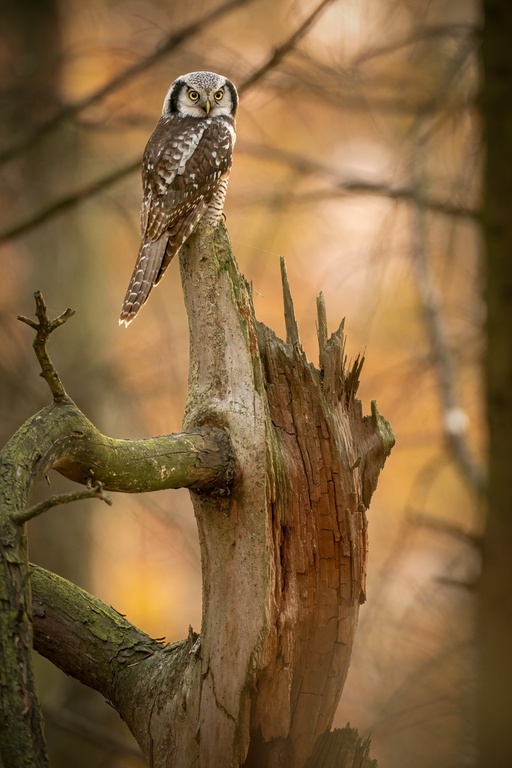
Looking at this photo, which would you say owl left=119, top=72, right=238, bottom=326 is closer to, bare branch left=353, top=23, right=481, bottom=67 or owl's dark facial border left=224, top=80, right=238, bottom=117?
owl's dark facial border left=224, top=80, right=238, bottom=117

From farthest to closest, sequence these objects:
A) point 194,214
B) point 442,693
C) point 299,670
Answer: point 442,693, point 194,214, point 299,670

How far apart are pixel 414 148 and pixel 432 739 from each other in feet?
10.0

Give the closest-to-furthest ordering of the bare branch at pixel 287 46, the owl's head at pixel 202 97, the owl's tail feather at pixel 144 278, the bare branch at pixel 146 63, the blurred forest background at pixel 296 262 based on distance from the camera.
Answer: the owl's tail feather at pixel 144 278
the bare branch at pixel 287 46
the owl's head at pixel 202 97
the bare branch at pixel 146 63
the blurred forest background at pixel 296 262

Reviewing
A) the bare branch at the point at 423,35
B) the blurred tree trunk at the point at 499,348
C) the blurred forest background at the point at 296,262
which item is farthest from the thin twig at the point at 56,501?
the bare branch at the point at 423,35

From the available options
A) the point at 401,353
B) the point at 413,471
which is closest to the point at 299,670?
the point at 401,353

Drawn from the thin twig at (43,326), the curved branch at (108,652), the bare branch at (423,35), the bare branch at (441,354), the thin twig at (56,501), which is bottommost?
the thin twig at (56,501)

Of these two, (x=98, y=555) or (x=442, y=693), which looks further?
(x=98, y=555)

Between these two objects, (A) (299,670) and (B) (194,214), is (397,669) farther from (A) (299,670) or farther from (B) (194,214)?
(B) (194,214)

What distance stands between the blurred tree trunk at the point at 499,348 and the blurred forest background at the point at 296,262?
202 mm

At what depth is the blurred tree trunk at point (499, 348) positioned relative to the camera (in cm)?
329

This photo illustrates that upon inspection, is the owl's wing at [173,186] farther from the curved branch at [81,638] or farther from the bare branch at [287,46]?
the curved branch at [81,638]

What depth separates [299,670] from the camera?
235 centimetres

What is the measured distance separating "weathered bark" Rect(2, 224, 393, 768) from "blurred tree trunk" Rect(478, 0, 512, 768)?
1.03 m

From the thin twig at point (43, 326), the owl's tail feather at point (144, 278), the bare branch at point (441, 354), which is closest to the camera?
the thin twig at point (43, 326)
